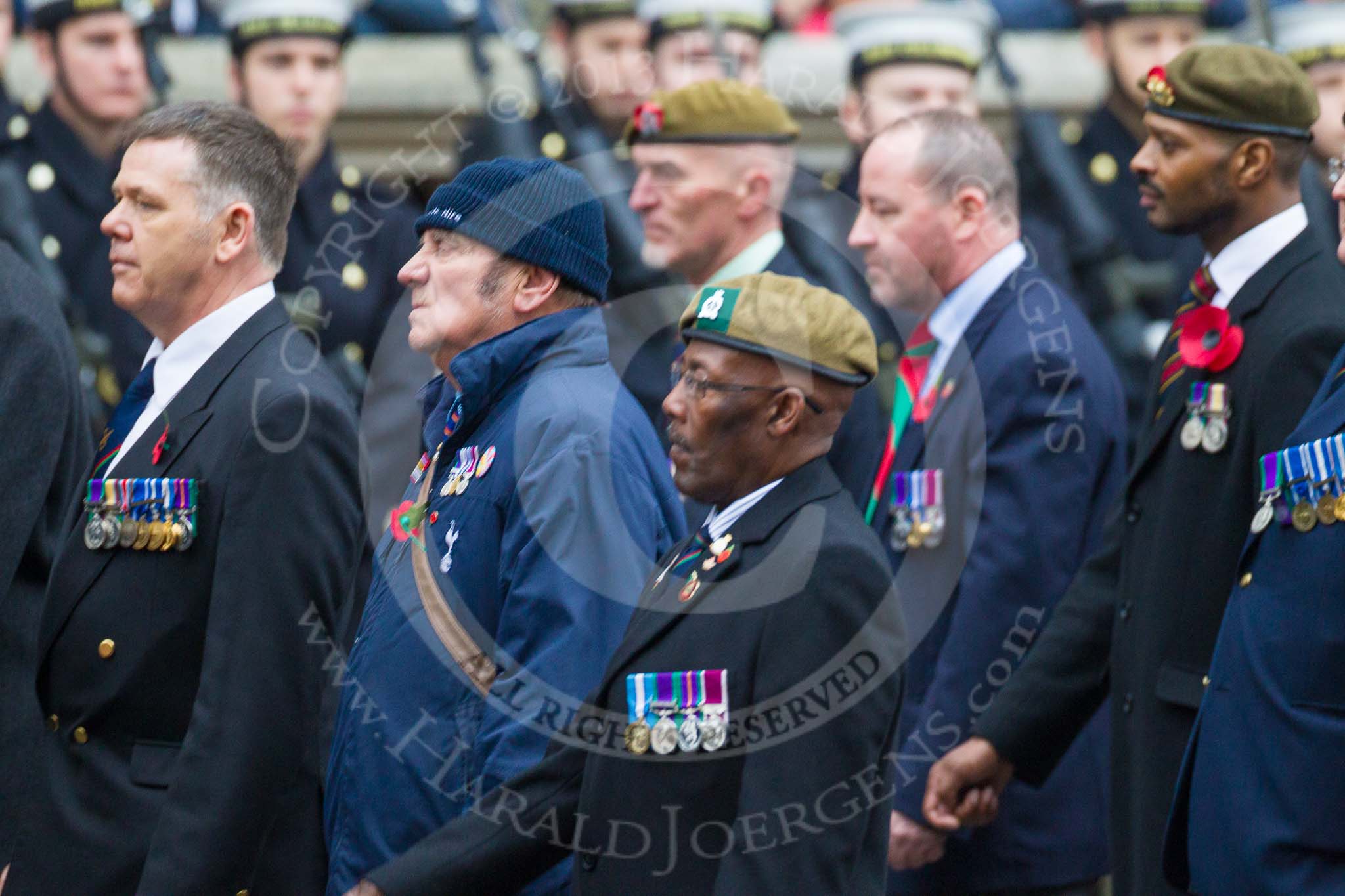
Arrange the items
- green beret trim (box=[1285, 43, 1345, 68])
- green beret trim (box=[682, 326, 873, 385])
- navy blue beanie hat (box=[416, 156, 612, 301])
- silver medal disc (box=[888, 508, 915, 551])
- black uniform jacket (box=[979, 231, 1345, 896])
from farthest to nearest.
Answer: green beret trim (box=[1285, 43, 1345, 68])
silver medal disc (box=[888, 508, 915, 551])
black uniform jacket (box=[979, 231, 1345, 896])
navy blue beanie hat (box=[416, 156, 612, 301])
green beret trim (box=[682, 326, 873, 385])

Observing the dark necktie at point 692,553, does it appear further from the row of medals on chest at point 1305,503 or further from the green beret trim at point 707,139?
the green beret trim at point 707,139

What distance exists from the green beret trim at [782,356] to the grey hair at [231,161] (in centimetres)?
103

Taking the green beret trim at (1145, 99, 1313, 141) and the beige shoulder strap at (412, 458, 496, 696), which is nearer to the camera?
the beige shoulder strap at (412, 458, 496, 696)

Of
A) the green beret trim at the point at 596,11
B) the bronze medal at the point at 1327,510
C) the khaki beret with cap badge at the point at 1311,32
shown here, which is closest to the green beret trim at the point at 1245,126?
the bronze medal at the point at 1327,510

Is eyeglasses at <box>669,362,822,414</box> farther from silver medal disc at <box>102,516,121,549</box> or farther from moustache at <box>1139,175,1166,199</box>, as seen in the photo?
moustache at <box>1139,175,1166,199</box>

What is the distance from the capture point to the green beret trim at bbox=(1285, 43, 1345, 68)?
711 centimetres

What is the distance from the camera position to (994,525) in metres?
4.61

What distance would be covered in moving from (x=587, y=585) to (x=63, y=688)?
945 mm

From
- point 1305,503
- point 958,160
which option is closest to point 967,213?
point 958,160

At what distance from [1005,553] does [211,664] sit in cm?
187

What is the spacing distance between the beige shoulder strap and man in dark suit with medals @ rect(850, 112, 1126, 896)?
1.41 m

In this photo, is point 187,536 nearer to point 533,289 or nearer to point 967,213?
point 533,289

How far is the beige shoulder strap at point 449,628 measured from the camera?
11.3ft

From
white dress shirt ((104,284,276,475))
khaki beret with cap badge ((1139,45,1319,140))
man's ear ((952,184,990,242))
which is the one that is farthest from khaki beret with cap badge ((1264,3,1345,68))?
white dress shirt ((104,284,276,475))
